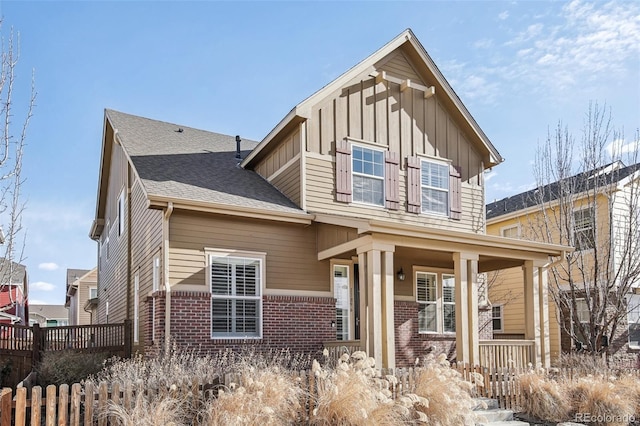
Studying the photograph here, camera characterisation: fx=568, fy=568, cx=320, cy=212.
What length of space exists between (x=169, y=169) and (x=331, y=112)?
4.01 m

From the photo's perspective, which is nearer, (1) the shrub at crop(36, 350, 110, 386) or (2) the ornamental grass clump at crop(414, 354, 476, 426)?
(2) the ornamental grass clump at crop(414, 354, 476, 426)

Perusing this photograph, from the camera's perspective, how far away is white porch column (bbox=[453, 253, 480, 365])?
11.6 metres

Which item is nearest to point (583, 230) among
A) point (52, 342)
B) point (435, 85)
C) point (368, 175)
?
point (435, 85)

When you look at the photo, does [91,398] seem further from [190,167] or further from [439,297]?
[439,297]

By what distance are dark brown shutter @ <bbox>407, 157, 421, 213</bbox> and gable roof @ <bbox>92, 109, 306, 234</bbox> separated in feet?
10.4

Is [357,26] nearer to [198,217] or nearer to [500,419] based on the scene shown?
[198,217]

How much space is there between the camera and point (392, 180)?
46.1 feet

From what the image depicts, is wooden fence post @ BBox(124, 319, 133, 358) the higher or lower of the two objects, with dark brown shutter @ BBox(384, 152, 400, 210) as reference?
lower

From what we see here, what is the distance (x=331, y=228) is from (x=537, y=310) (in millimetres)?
5174

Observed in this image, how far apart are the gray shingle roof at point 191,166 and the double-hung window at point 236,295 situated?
48.1 inches

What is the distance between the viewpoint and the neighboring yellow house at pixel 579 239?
49.2 ft

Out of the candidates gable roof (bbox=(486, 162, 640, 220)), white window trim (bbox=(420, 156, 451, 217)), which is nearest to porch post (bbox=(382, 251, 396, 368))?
white window trim (bbox=(420, 156, 451, 217))

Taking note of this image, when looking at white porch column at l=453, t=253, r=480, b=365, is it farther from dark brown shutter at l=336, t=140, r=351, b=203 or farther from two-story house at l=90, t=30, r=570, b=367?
dark brown shutter at l=336, t=140, r=351, b=203

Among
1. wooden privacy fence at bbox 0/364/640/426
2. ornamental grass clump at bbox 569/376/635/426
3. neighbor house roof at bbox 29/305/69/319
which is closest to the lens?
wooden privacy fence at bbox 0/364/640/426
